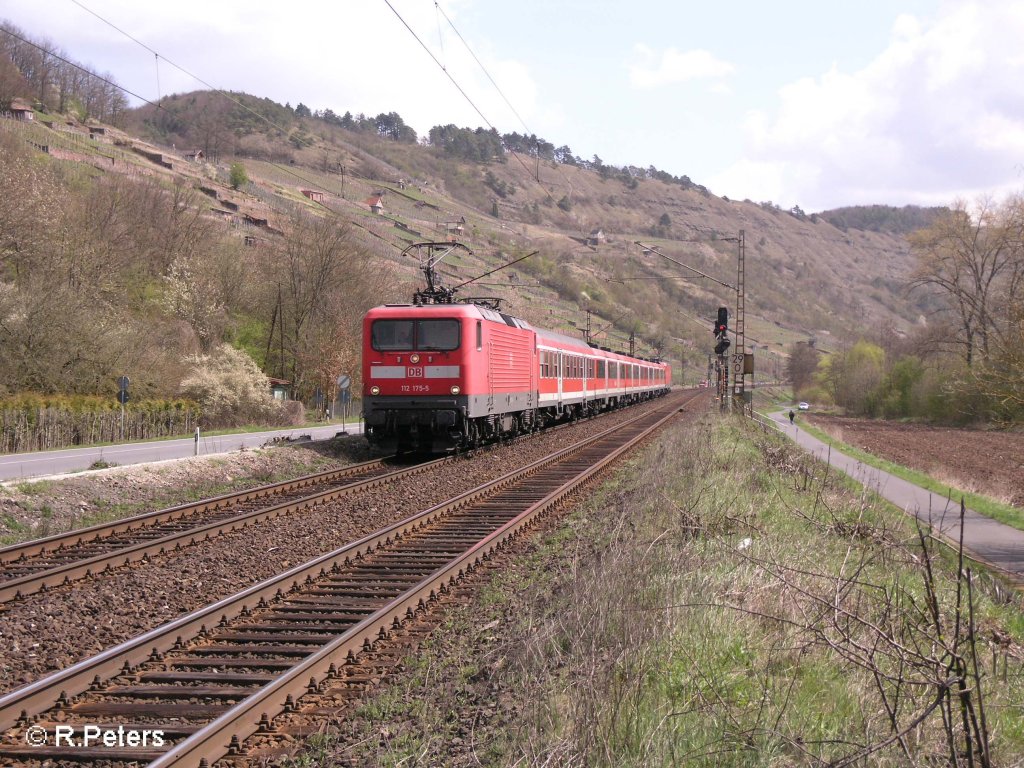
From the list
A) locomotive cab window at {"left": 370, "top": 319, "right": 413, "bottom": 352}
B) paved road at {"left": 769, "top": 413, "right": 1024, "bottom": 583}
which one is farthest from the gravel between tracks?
paved road at {"left": 769, "top": 413, "right": 1024, "bottom": 583}

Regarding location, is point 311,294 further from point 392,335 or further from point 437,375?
point 437,375

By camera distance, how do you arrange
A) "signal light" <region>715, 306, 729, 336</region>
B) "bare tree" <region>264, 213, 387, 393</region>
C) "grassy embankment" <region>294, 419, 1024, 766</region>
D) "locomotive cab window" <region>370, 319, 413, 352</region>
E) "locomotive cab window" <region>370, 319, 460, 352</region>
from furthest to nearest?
"bare tree" <region>264, 213, 387, 393</region> → "signal light" <region>715, 306, 729, 336</region> → "locomotive cab window" <region>370, 319, 413, 352</region> → "locomotive cab window" <region>370, 319, 460, 352</region> → "grassy embankment" <region>294, 419, 1024, 766</region>

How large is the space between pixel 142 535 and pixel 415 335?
31.3ft

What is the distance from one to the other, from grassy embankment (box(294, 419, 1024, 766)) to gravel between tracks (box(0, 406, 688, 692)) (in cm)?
241

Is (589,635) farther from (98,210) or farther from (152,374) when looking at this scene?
(98,210)

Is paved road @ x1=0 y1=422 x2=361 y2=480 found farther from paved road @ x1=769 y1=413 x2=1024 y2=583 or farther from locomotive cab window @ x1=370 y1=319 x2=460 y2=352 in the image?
paved road @ x1=769 y1=413 x2=1024 y2=583

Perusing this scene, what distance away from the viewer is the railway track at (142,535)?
9156 mm

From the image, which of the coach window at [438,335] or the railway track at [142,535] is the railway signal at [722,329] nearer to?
the coach window at [438,335]

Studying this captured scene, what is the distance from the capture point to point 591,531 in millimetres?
11977

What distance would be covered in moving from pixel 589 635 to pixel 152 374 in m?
29.2

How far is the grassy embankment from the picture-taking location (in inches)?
163

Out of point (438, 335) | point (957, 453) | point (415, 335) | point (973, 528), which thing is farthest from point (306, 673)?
point (957, 453)

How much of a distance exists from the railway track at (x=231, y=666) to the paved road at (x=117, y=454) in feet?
33.4

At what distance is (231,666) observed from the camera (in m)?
6.40
